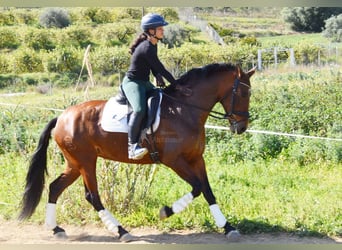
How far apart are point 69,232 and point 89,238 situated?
1.07 ft

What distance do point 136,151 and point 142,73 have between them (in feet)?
2.46

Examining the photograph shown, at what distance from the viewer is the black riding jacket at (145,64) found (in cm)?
532

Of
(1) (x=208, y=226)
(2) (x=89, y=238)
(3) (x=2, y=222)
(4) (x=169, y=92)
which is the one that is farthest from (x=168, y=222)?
(3) (x=2, y=222)

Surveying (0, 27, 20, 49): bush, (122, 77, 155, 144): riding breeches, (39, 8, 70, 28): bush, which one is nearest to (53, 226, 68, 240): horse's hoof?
(122, 77, 155, 144): riding breeches

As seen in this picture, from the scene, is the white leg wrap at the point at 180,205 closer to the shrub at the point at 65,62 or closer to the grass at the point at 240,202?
the grass at the point at 240,202

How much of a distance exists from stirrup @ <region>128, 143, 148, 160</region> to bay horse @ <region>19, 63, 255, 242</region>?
0.14m

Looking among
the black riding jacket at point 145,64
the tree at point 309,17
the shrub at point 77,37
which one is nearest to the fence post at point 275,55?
the tree at point 309,17

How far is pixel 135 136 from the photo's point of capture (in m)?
5.40

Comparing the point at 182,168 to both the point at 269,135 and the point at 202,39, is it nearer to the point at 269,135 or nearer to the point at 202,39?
the point at 269,135

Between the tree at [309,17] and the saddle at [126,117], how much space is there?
15.9m

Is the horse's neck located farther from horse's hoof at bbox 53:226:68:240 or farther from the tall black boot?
horse's hoof at bbox 53:226:68:240

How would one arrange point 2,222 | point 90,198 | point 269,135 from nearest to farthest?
point 90,198, point 2,222, point 269,135

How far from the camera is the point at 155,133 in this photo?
5.45 metres

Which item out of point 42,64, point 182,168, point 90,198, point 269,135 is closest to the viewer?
point 182,168
